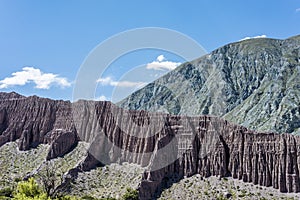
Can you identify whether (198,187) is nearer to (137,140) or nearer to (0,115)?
(137,140)

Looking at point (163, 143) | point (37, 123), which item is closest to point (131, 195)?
point (163, 143)

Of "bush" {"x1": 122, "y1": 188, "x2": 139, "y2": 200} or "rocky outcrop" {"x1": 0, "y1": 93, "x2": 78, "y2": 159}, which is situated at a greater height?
"rocky outcrop" {"x1": 0, "y1": 93, "x2": 78, "y2": 159}

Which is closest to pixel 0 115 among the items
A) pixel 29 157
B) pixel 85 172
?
pixel 29 157

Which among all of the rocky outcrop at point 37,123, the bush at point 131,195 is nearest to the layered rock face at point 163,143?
the rocky outcrop at point 37,123

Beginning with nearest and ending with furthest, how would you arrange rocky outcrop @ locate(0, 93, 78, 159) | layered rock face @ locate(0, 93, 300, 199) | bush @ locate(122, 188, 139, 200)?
layered rock face @ locate(0, 93, 300, 199)
bush @ locate(122, 188, 139, 200)
rocky outcrop @ locate(0, 93, 78, 159)

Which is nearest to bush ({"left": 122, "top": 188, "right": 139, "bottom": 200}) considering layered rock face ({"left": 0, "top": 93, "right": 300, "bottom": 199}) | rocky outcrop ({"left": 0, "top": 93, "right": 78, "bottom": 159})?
layered rock face ({"left": 0, "top": 93, "right": 300, "bottom": 199})

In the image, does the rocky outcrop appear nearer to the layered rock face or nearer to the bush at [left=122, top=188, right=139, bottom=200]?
the layered rock face

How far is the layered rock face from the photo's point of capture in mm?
103062

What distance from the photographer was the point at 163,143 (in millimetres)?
115812

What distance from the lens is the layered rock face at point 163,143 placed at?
103 metres

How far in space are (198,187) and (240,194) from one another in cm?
1144

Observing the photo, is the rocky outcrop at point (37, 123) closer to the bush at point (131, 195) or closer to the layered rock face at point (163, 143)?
the layered rock face at point (163, 143)

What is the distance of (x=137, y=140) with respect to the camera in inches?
4865

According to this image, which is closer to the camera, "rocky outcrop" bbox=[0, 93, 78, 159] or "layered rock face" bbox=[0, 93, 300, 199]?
"layered rock face" bbox=[0, 93, 300, 199]
